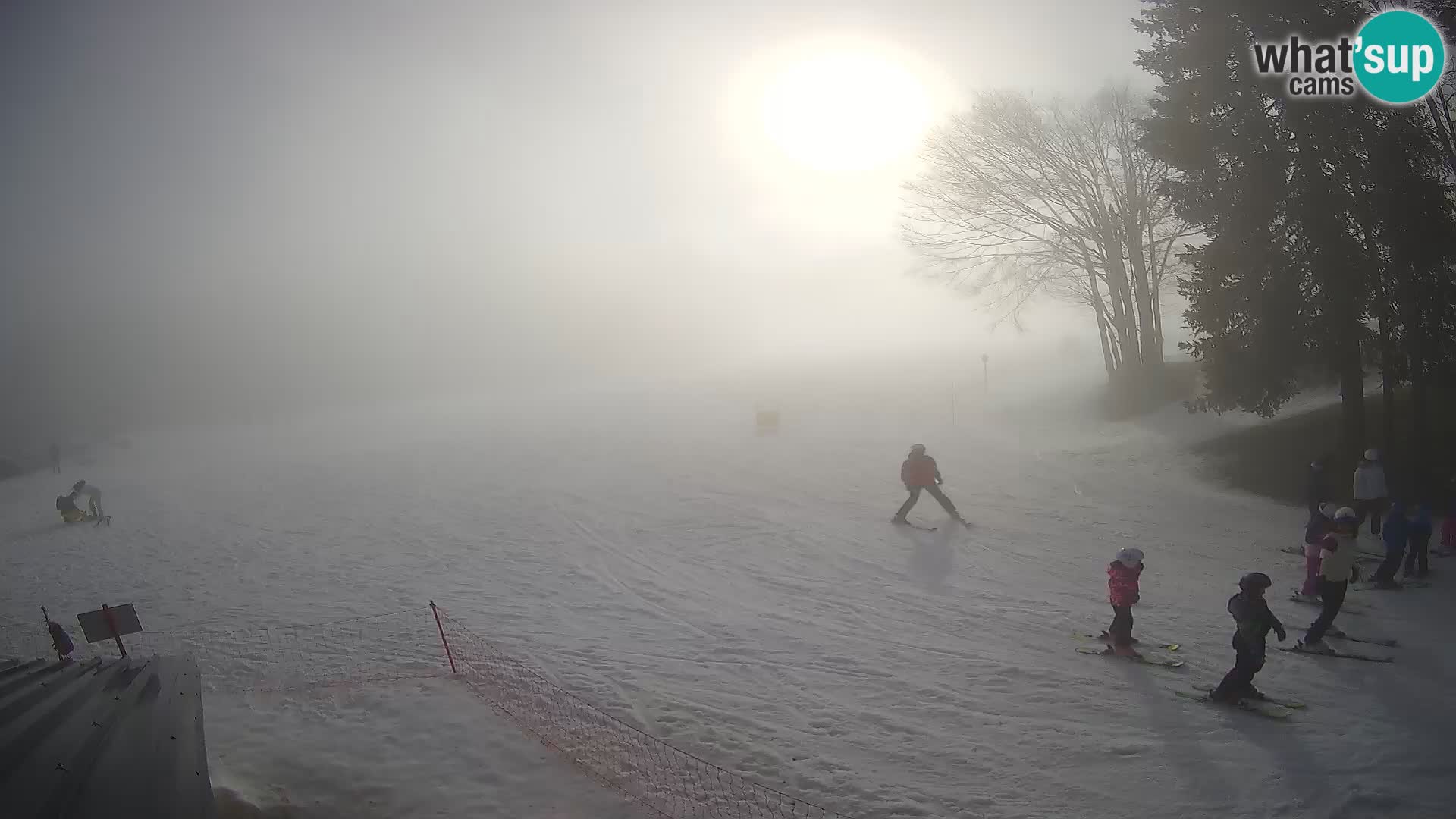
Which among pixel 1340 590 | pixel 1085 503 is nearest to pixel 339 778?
pixel 1340 590

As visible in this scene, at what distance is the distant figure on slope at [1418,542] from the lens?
9.97 metres

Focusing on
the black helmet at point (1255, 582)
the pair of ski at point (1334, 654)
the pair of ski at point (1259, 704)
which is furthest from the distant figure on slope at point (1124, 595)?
the pair of ski at point (1334, 654)

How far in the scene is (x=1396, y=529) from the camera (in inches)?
384

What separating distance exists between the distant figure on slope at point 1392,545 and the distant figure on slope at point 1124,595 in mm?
4544

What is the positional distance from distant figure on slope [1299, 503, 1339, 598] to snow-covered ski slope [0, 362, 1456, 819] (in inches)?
29.8

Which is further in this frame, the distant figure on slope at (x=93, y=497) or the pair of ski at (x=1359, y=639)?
the distant figure on slope at (x=93, y=497)

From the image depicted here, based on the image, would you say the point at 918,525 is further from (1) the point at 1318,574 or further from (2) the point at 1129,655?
(2) the point at 1129,655

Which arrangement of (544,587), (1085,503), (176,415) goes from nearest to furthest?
(544,587), (1085,503), (176,415)

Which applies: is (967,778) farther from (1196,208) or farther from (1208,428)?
(1208,428)

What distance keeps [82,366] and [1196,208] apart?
3188 inches

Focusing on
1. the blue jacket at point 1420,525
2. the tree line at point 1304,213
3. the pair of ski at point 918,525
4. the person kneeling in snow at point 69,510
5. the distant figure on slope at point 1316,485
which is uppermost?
the tree line at point 1304,213

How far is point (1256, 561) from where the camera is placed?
12.0 m

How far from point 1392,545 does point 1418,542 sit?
752mm

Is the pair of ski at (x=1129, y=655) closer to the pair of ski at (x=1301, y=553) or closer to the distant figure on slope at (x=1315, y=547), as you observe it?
the distant figure on slope at (x=1315, y=547)
